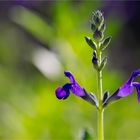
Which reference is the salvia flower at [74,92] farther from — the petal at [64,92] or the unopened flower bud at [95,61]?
the unopened flower bud at [95,61]

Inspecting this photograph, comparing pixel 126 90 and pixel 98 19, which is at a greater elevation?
pixel 98 19

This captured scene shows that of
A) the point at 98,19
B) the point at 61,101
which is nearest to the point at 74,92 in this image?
the point at 98,19

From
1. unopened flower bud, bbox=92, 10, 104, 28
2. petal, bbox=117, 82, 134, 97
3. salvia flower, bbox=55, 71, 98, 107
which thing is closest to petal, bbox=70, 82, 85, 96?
salvia flower, bbox=55, 71, 98, 107

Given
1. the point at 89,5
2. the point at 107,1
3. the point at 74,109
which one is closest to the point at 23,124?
the point at 74,109

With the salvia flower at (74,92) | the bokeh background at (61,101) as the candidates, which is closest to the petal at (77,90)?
the salvia flower at (74,92)

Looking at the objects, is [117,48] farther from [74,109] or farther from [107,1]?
[74,109]

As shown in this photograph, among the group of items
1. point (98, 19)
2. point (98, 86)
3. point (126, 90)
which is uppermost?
point (98, 19)

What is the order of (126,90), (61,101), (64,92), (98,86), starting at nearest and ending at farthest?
1. (98,86)
2. (64,92)
3. (126,90)
4. (61,101)

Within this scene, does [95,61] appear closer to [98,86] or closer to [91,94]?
[98,86]

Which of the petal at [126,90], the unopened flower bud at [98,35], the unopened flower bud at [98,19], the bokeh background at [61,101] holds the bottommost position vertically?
the petal at [126,90]

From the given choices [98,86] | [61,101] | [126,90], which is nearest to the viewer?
[98,86]

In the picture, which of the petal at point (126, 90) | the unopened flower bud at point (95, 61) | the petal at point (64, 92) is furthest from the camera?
the petal at point (126, 90)
